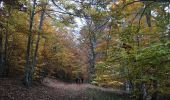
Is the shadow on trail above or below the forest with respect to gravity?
below

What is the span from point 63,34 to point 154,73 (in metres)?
26.6

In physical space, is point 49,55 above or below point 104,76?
above

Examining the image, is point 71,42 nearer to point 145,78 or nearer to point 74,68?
point 74,68

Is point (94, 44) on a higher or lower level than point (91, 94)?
higher

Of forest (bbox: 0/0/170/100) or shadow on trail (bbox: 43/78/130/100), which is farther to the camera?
shadow on trail (bbox: 43/78/130/100)

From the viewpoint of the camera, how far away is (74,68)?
40.7 m

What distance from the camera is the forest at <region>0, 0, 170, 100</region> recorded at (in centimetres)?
880

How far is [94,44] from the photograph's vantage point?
33.0m

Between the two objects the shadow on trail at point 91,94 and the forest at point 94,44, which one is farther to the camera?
the shadow on trail at point 91,94

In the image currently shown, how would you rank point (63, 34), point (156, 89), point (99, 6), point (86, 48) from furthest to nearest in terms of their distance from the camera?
1. point (86, 48)
2. point (63, 34)
3. point (156, 89)
4. point (99, 6)

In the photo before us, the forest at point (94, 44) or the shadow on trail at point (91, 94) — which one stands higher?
the forest at point (94, 44)

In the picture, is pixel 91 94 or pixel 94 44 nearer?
pixel 91 94

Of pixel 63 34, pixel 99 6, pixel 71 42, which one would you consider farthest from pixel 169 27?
pixel 71 42

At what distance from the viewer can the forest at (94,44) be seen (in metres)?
8.80
